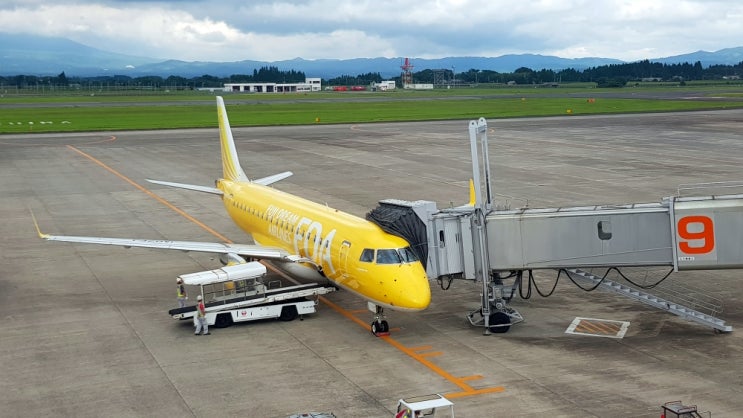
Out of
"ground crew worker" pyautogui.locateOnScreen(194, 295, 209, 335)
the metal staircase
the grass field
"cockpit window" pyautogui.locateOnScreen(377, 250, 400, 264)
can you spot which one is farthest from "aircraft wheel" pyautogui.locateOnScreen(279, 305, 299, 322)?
the grass field

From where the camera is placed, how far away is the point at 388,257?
30.8 metres

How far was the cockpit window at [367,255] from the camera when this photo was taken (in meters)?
31.2

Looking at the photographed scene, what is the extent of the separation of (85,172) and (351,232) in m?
60.1

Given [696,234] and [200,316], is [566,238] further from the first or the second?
[200,316]

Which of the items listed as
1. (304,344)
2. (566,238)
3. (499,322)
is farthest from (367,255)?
(566,238)

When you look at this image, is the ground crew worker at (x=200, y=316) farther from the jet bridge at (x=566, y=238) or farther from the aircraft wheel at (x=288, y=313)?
the jet bridge at (x=566, y=238)

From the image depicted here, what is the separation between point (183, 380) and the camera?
27.7 metres

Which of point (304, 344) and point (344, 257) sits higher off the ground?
point (344, 257)

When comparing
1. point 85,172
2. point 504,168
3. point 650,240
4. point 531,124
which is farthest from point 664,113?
point 650,240

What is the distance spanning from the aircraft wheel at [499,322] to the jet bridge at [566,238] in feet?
0.12

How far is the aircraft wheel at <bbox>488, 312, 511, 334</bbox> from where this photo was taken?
1267 inches

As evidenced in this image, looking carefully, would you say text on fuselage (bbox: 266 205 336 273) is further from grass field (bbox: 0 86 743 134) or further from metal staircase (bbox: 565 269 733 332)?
grass field (bbox: 0 86 743 134)

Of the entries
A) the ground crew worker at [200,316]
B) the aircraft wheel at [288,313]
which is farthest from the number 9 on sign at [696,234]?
the ground crew worker at [200,316]

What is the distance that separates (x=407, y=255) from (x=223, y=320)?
8.05m
